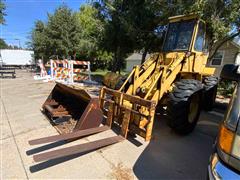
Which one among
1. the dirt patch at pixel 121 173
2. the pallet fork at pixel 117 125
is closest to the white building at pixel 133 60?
the pallet fork at pixel 117 125

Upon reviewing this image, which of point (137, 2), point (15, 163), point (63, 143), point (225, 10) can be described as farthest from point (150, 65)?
point (137, 2)

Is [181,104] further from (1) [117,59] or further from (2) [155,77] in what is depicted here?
(1) [117,59]

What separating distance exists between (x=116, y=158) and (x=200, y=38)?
Answer: 3554 millimetres

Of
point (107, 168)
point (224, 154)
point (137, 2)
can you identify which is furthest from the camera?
point (137, 2)

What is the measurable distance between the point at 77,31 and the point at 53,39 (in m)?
2.56

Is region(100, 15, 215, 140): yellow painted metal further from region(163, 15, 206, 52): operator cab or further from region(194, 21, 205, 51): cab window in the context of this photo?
region(194, 21, 205, 51): cab window

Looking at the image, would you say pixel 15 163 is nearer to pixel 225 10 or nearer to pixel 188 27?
pixel 188 27

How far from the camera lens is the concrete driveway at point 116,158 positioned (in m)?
2.44

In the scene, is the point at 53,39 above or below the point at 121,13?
below

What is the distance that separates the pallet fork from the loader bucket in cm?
20

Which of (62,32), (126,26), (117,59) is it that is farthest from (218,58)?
(62,32)

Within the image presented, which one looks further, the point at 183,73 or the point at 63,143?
the point at 183,73

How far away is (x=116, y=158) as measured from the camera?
280 centimetres

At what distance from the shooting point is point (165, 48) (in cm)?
464
